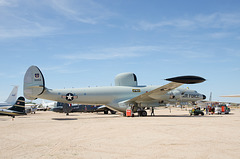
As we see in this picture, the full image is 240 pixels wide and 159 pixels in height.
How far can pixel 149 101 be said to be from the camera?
32.0 m

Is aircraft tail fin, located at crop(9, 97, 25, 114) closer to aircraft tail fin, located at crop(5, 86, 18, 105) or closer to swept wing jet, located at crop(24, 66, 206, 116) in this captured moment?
swept wing jet, located at crop(24, 66, 206, 116)

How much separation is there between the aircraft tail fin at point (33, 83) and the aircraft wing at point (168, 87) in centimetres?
1155

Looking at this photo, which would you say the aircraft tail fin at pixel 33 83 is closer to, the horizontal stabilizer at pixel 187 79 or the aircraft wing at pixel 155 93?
the aircraft wing at pixel 155 93

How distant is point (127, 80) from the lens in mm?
34906

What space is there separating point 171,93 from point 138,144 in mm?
23542

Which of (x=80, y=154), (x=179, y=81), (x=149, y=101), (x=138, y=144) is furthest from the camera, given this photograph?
(x=149, y=101)

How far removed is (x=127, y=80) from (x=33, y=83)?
12840 mm

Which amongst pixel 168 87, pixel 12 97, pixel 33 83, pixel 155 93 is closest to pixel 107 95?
pixel 155 93

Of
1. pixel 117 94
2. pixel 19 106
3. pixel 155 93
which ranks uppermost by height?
pixel 155 93

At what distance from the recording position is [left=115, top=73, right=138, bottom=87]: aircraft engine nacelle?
34844 millimetres

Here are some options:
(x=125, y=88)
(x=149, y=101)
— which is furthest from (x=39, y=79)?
(x=149, y=101)

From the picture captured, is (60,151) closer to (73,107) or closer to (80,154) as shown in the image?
(80,154)

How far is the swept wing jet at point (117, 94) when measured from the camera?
97.8ft

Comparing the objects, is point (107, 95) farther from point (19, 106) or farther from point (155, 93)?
point (19, 106)
